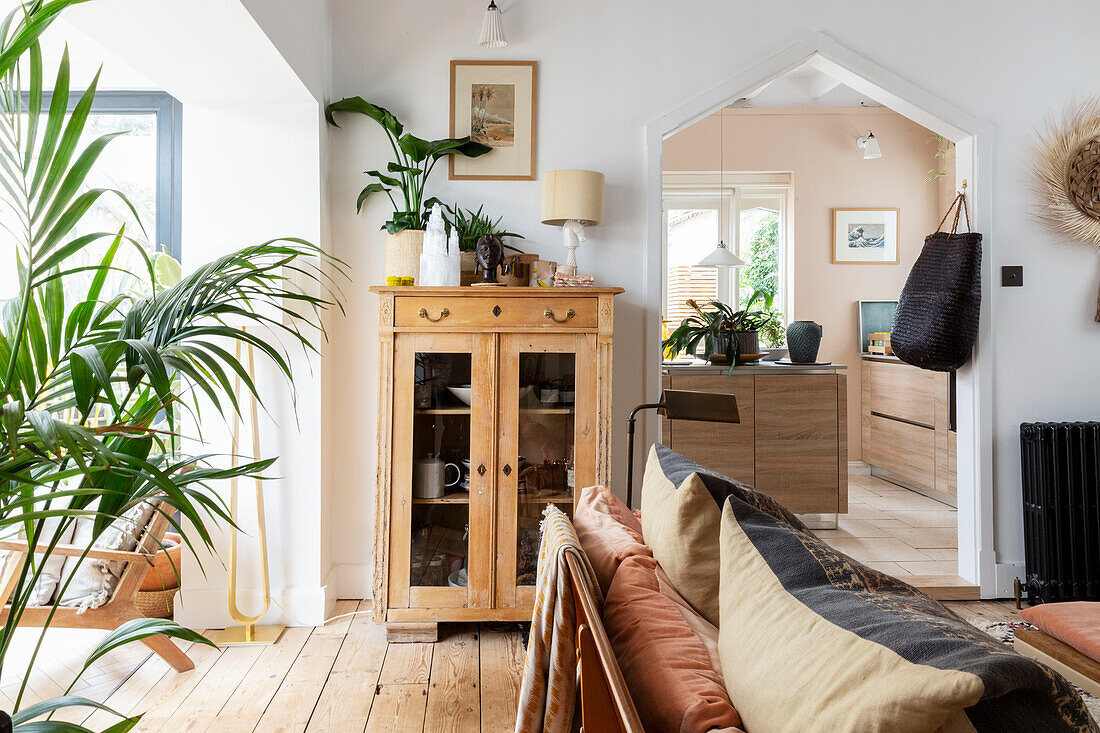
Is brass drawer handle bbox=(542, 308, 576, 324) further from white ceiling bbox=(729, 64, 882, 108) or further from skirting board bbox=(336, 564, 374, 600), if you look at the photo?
white ceiling bbox=(729, 64, 882, 108)

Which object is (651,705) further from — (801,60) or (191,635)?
(801,60)

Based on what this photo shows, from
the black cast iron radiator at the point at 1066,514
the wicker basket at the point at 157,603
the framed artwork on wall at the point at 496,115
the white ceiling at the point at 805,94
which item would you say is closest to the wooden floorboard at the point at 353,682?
the wicker basket at the point at 157,603

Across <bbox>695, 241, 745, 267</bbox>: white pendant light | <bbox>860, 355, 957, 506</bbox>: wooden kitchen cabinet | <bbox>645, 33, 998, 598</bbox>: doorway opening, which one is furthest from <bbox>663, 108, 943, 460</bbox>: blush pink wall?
<bbox>695, 241, 745, 267</bbox>: white pendant light

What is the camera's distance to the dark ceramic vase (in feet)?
13.2

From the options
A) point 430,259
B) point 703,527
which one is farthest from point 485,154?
point 703,527

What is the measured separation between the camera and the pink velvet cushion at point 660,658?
2.75 ft

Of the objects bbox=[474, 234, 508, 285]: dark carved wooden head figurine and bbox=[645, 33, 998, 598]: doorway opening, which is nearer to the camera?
bbox=[474, 234, 508, 285]: dark carved wooden head figurine

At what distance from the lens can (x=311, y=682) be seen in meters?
2.29

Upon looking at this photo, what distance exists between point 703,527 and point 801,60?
259cm

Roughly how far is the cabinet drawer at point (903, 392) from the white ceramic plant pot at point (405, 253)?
3.33 meters

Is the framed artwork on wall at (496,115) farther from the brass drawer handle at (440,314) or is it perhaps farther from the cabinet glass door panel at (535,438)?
the cabinet glass door panel at (535,438)

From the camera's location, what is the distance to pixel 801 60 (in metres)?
3.04

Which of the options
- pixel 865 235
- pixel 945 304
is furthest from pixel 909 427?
pixel 945 304

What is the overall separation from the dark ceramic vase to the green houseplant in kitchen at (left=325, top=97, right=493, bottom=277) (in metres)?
2.10
